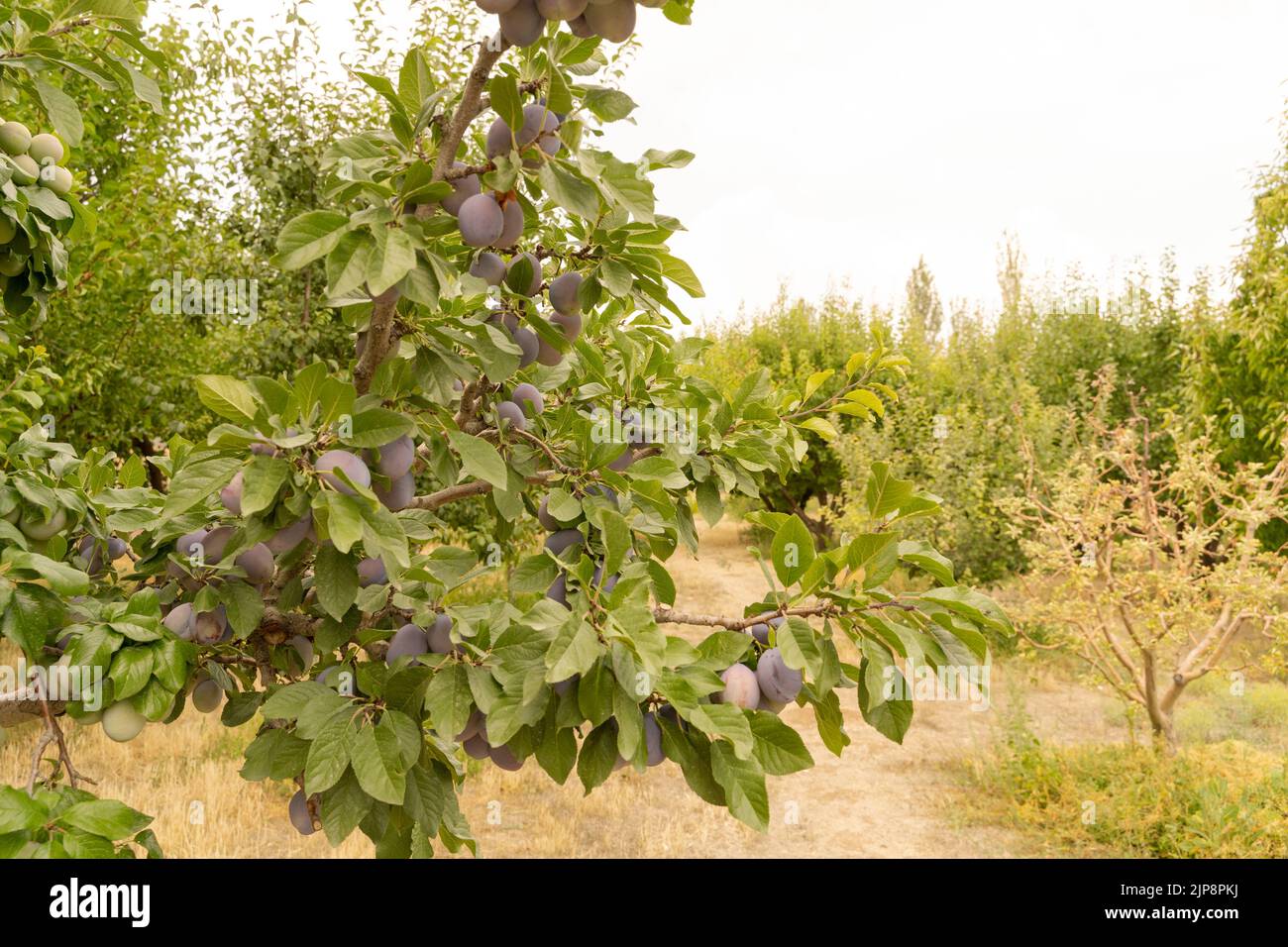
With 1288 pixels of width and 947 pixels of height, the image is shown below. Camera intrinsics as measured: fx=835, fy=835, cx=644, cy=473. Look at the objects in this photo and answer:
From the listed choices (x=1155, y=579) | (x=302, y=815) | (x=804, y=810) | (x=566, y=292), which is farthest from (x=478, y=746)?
(x=1155, y=579)

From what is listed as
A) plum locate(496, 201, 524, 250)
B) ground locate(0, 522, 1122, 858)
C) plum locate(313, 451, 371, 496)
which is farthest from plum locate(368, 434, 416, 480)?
ground locate(0, 522, 1122, 858)

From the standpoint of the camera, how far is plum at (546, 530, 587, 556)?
1481 millimetres

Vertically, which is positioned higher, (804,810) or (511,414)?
(511,414)

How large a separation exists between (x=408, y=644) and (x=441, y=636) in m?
0.05

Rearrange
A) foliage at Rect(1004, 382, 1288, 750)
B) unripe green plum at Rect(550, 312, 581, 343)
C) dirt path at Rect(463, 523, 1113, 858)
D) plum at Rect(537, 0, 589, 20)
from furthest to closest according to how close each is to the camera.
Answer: foliage at Rect(1004, 382, 1288, 750), dirt path at Rect(463, 523, 1113, 858), unripe green plum at Rect(550, 312, 581, 343), plum at Rect(537, 0, 589, 20)

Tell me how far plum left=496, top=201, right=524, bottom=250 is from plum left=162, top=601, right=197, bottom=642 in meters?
0.81

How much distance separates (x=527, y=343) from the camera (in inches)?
58.4

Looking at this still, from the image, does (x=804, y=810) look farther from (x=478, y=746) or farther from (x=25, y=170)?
(x=25, y=170)

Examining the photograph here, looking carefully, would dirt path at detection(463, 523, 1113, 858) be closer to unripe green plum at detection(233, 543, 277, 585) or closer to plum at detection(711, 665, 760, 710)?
unripe green plum at detection(233, 543, 277, 585)

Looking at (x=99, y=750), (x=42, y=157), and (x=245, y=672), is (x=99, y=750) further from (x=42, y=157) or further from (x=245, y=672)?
(x=42, y=157)

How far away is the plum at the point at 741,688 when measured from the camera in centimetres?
120

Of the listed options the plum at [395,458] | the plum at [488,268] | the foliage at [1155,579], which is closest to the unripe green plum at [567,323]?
the plum at [488,268]

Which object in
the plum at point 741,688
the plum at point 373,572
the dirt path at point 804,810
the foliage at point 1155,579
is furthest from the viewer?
the foliage at point 1155,579

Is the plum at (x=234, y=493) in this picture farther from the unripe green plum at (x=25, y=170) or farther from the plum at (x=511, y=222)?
the unripe green plum at (x=25, y=170)
